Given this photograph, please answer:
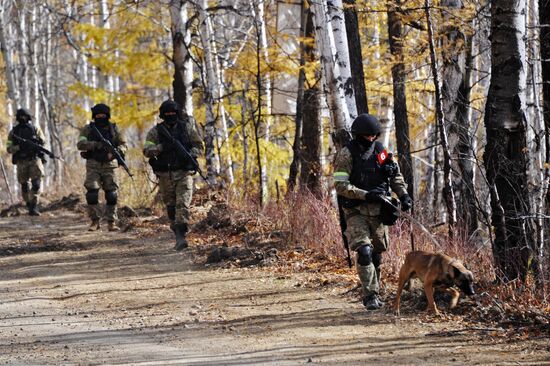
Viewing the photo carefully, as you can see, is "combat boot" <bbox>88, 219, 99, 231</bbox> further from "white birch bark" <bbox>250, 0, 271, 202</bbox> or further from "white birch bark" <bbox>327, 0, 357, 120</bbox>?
"white birch bark" <bbox>327, 0, 357, 120</bbox>

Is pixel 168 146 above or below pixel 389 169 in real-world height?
above

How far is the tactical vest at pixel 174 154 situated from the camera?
39.7ft

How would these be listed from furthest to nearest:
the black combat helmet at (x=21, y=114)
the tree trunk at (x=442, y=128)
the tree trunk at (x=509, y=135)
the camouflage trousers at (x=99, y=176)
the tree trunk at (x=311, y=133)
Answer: the black combat helmet at (x=21, y=114) < the tree trunk at (x=311, y=133) < the camouflage trousers at (x=99, y=176) < the tree trunk at (x=442, y=128) < the tree trunk at (x=509, y=135)

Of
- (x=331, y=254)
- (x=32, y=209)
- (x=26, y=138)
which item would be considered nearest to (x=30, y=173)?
(x=26, y=138)

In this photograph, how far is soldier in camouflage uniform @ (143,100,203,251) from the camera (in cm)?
1206

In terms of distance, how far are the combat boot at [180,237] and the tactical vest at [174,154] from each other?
820 millimetres

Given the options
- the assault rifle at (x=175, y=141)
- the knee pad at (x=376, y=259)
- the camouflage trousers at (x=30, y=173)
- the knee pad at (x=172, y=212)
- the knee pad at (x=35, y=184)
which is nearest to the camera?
the knee pad at (x=376, y=259)

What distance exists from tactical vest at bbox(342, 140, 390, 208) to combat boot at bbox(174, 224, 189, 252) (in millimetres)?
4699

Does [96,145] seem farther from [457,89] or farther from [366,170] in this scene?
[366,170]

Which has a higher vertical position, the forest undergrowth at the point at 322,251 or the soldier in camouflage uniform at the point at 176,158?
the soldier in camouflage uniform at the point at 176,158

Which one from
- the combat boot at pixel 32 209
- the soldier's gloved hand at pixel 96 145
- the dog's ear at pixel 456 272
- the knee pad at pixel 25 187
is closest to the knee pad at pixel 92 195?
the soldier's gloved hand at pixel 96 145

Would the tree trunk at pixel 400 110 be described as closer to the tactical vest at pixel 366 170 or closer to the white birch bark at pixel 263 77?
the white birch bark at pixel 263 77

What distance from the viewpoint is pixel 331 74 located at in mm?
10977

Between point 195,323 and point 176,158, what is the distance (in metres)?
4.60
